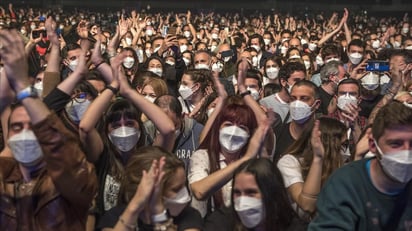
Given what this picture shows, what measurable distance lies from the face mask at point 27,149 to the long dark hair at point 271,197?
3.19 ft

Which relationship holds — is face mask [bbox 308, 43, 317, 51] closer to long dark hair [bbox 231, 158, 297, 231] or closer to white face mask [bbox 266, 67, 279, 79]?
white face mask [bbox 266, 67, 279, 79]

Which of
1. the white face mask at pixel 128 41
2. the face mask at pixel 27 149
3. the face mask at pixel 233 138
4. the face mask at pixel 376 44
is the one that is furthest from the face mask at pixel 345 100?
the face mask at pixel 376 44

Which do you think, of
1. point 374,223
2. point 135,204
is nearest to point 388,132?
point 374,223

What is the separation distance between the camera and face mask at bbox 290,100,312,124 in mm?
5621

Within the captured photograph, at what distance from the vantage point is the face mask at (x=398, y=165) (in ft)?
9.49

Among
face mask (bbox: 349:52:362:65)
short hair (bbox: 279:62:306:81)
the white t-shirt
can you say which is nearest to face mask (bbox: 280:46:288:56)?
face mask (bbox: 349:52:362:65)

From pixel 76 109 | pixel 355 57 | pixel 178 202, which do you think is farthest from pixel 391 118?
pixel 355 57

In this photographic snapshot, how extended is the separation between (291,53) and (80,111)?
6206mm

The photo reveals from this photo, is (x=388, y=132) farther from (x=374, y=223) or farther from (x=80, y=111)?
(x=80, y=111)

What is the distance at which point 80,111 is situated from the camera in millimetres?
4742

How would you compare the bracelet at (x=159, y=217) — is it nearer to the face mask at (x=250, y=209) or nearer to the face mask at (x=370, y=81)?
the face mask at (x=250, y=209)

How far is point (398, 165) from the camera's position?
114 inches

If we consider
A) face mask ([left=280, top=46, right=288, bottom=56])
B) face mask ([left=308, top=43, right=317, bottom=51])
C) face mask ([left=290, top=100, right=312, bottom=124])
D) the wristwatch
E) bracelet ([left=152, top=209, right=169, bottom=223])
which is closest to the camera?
the wristwatch

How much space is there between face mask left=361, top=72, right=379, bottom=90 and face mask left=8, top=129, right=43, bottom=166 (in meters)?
4.81
